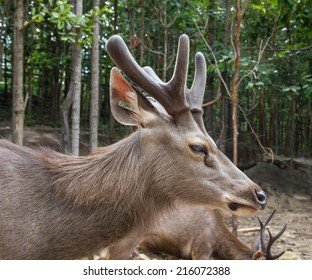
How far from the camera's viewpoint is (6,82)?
43.2ft

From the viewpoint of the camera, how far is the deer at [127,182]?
256 cm

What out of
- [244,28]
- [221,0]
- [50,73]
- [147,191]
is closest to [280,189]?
[244,28]

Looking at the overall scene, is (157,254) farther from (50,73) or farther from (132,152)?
(50,73)

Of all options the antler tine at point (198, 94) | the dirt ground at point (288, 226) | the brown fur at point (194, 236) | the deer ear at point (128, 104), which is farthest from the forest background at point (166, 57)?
the deer ear at point (128, 104)

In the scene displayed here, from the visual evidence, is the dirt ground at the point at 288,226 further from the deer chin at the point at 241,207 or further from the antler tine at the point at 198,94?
the deer chin at the point at 241,207

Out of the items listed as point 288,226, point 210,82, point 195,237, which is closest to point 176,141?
point 195,237

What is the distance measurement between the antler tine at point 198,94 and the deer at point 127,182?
0.18 ft

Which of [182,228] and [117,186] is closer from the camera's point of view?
[117,186]

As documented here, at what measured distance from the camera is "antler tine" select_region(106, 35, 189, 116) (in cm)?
260

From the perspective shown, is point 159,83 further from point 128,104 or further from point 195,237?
point 195,237

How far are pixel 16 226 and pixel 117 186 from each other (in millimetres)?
570

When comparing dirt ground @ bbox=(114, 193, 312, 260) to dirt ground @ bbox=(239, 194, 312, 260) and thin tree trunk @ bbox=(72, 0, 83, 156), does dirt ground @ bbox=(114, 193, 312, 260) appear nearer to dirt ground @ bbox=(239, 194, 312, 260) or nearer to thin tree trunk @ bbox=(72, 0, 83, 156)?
dirt ground @ bbox=(239, 194, 312, 260)

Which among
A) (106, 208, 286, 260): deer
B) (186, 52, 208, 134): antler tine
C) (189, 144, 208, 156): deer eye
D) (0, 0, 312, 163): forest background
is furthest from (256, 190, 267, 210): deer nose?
(106, 208, 286, 260): deer

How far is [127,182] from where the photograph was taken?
2625 millimetres
